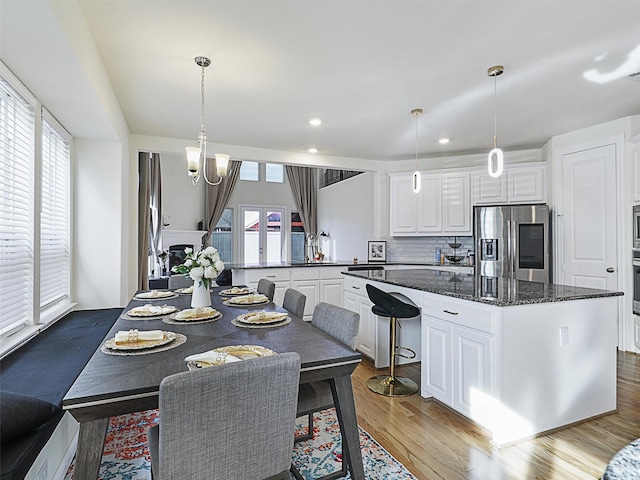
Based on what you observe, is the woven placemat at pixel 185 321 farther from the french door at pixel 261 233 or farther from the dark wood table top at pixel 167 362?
the french door at pixel 261 233

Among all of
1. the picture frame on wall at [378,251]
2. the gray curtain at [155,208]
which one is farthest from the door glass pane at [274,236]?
the picture frame on wall at [378,251]

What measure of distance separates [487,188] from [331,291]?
270cm

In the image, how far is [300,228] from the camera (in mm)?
9117

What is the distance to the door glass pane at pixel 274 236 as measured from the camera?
28.8ft

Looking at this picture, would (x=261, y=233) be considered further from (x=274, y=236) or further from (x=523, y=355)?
(x=523, y=355)

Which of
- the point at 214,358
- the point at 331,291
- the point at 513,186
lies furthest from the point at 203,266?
the point at 513,186

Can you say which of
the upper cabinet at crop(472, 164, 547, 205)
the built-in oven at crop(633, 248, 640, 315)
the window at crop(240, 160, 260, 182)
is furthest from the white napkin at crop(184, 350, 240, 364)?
the window at crop(240, 160, 260, 182)

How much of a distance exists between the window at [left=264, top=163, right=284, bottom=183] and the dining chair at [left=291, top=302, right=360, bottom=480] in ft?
23.8

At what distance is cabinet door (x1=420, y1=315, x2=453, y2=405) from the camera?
2.39 meters

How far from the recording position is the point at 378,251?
5.69 metres

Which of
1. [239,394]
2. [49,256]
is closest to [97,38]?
[49,256]

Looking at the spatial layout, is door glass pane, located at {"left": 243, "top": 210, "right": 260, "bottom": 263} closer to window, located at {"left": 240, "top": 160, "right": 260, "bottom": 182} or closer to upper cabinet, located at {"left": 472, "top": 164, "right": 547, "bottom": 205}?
window, located at {"left": 240, "top": 160, "right": 260, "bottom": 182}

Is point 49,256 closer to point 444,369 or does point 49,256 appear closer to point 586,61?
point 444,369

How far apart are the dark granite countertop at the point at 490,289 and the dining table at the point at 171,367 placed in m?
1.06
